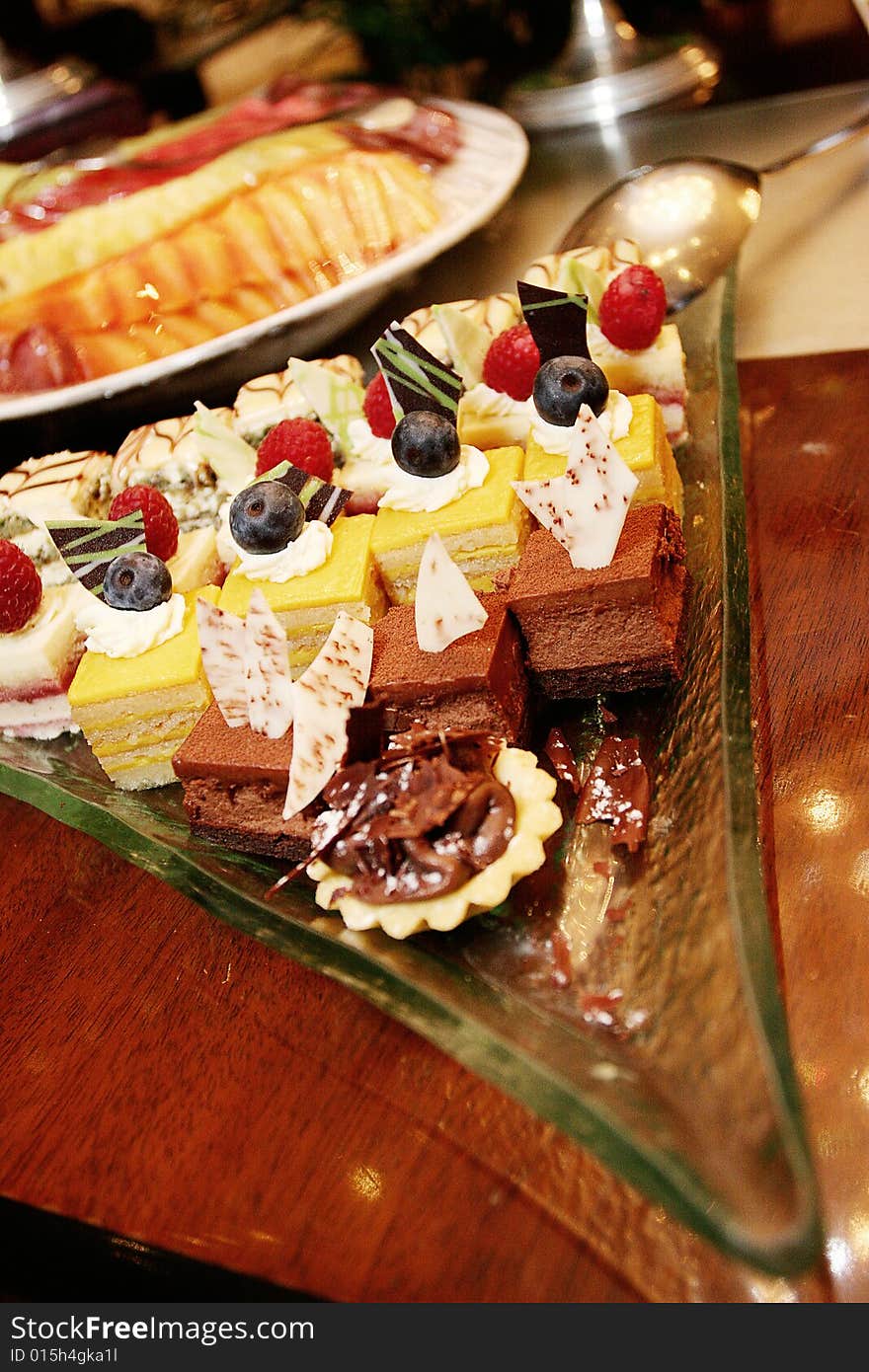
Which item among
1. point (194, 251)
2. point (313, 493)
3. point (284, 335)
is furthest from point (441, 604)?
point (194, 251)

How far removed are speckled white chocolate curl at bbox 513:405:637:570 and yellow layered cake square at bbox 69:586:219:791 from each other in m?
0.68

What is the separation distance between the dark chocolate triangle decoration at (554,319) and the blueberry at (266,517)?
0.56 metres

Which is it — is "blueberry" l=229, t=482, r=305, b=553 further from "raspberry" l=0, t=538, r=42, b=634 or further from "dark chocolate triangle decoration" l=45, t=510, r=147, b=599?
"raspberry" l=0, t=538, r=42, b=634

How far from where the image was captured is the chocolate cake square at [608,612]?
6.24ft

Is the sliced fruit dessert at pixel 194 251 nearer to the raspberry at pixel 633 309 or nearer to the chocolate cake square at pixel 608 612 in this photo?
the raspberry at pixel 633 309

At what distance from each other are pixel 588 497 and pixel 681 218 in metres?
1.49

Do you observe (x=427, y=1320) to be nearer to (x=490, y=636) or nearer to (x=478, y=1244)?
(x=478, y=1244)

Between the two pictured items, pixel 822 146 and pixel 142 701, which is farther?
pixel 822 146

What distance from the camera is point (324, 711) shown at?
1.81 m

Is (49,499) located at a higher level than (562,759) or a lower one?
higher

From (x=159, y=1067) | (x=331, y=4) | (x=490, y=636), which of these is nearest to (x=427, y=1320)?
(x=159, y=1067)

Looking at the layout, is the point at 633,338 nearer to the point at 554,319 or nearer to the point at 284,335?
the point at 554,319

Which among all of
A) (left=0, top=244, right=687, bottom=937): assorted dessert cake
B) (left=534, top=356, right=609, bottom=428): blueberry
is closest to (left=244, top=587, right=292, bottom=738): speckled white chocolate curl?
(left=0, top=244, right=687, bottom=937): assorted dessert cake

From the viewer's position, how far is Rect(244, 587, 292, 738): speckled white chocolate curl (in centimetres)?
184
